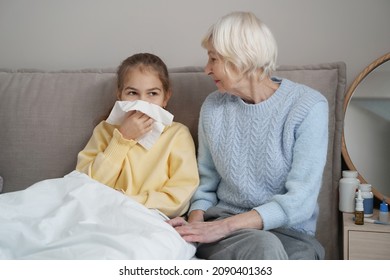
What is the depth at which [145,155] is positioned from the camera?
4.97ft

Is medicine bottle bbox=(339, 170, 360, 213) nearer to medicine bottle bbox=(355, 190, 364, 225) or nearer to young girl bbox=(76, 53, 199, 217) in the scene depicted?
medicine bottle bbox=(355, 190, 364, 225)

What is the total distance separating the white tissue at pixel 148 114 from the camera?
1.48 metres

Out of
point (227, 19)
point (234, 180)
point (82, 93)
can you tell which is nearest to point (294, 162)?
point (234, 180)

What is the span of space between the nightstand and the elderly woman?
4.5 inches

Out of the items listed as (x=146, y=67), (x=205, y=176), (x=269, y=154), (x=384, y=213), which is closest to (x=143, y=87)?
(x=146, y=67)

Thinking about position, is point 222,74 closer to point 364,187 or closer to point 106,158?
point 106,158

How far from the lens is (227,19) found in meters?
1.36

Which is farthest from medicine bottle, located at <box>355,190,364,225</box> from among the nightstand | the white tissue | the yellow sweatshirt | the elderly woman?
the white tissue

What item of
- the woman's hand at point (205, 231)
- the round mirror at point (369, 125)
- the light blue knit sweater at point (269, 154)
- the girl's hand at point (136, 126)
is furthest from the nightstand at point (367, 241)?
the girl's hand at point (136, 126)

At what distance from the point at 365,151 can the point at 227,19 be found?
27.4 inches

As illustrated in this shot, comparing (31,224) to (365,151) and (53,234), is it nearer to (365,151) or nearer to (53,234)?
(53,234)

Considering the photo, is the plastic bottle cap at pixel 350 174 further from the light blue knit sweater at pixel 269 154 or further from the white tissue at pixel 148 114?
the white tissue at pixel 148 114

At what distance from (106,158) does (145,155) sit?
120 mm
